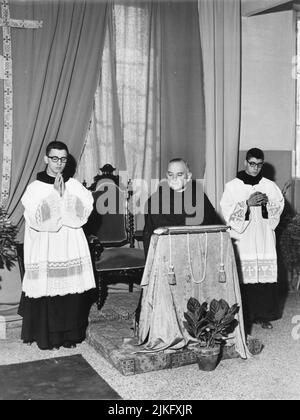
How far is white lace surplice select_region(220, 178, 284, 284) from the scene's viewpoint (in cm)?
562

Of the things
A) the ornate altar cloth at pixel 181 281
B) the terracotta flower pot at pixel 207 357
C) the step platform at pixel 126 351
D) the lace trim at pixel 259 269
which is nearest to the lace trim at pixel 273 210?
the lace trim at pixel 259 269

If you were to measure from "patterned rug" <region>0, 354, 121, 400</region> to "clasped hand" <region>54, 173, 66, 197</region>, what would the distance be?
4.86 ft

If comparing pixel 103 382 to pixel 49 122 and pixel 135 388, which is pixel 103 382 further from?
pixel 49 122

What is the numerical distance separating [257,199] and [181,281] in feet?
4.59

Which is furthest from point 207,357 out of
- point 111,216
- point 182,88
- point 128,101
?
point 182,88

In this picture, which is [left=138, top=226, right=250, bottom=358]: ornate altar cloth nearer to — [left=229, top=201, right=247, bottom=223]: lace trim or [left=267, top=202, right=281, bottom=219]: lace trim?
[left=229, top=201, right=247, bottom=223]: lace trim

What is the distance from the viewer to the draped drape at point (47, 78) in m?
6.02

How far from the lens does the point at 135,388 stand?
4.02 metres

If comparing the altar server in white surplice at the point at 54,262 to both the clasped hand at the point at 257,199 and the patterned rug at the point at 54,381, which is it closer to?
the patterned rug at the point at 54,381

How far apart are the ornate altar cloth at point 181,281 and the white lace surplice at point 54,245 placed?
2.53ft

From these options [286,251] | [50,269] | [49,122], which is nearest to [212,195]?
[286,251]

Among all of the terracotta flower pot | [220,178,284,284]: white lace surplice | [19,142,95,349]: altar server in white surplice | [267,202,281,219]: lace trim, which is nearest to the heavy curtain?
[220,178,284,284]: white lace surplice

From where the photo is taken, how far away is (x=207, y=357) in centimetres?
430
